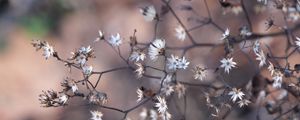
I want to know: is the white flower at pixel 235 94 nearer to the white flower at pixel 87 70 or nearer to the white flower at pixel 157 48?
the white flower at pixel 157 48

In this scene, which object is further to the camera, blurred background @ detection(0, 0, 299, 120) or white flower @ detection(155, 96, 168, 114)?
blurred background @ detection(0, 0, 299, 120)

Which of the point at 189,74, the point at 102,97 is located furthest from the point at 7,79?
the point at 102,97

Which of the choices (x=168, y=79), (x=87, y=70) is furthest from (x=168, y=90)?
(x=87, y=70)

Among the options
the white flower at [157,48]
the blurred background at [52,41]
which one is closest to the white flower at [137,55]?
the white flower at [157,48]

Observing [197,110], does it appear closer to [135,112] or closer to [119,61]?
[135,112]

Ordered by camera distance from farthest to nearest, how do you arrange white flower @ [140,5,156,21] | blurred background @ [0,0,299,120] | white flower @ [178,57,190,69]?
1. blurred background @ [0,0,299,120]
2. white flower @ [140,5,156,21]
3. white flower @ [178,57,190,69]

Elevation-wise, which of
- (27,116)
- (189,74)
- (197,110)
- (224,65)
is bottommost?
(224,65)

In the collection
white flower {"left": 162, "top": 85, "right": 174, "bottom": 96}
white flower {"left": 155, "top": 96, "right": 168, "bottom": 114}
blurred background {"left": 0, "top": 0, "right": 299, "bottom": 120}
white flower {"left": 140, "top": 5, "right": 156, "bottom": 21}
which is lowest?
white flower {"left": 155, "top": 96, "right": 168, "bottom": 114}

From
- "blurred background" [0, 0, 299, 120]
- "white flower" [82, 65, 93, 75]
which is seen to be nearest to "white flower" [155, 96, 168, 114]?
"white flower" [82, 65, 93, 75]

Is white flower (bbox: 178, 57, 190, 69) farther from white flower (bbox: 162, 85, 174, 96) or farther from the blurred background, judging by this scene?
the blurred background

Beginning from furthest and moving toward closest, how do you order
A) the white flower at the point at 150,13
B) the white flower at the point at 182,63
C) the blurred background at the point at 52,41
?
1. the blurred background at the point at 52,41
2. the white flower at the point at 150,13
3. the white flower at the point at 182,63

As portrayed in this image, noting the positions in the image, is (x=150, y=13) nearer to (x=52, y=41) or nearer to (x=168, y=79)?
(x=168, y=79)
